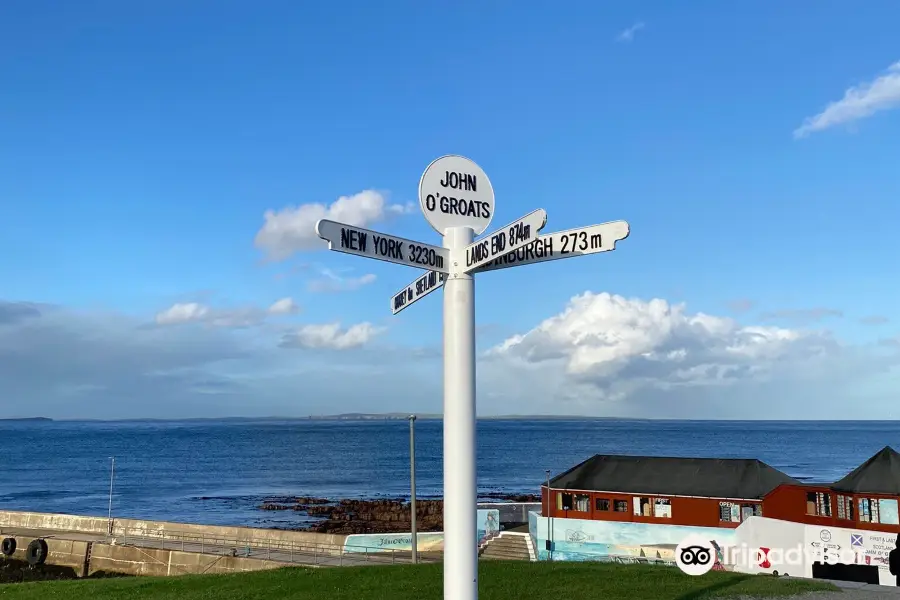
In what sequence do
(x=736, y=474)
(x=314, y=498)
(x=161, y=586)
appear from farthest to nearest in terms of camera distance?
(x=314, y=498) < (x=736, y=474) < (x=161, y=586)

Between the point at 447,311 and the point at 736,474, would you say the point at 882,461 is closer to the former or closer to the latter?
the point at 736,474

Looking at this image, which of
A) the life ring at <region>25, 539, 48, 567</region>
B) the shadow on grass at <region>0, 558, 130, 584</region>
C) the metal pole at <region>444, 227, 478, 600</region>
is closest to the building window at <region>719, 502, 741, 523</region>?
the shadow on grass at <region>0, 558, 130, 584</region>

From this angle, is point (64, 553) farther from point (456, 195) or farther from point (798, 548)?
point (456, 195)

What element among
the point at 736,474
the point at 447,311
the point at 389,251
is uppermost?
the point at 389,251

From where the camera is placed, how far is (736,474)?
116ft

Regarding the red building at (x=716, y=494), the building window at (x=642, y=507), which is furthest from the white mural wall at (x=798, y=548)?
the building window at (x=642, y=507)

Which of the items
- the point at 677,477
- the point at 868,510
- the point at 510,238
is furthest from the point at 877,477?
the point at 510,238

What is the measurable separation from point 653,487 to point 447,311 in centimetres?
3152

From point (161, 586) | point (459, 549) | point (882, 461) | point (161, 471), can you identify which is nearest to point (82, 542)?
point (161, 586)

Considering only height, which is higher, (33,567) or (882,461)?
(882,461)

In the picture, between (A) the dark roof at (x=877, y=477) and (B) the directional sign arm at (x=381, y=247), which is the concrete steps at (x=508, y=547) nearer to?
(A) the dark roof at (x=877, y=477)

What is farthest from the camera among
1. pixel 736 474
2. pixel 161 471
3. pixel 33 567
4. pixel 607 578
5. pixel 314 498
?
pixel 161 471

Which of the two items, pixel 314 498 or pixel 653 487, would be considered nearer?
pixel 653 487

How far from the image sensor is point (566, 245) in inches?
272
